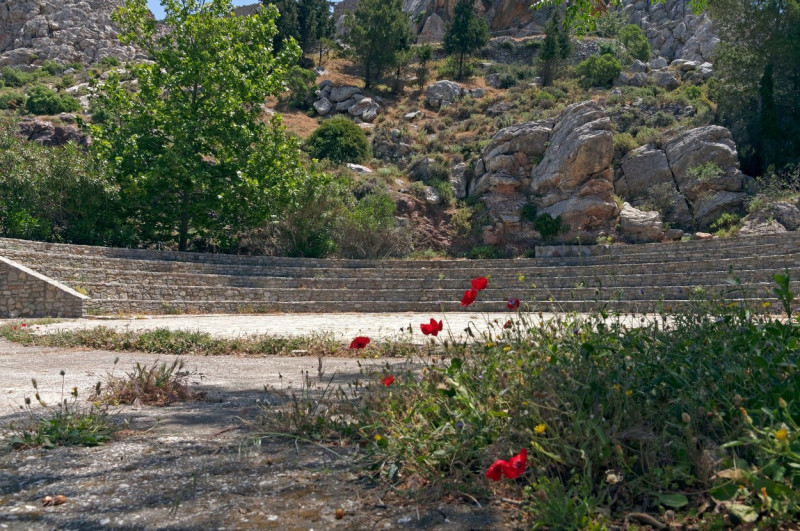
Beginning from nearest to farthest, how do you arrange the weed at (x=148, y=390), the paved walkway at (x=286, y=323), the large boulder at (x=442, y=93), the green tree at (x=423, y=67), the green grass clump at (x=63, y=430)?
the green grass clump at (x=63, y=430)
the weed at (x=148, y=390)
the paved walkway at (x=286, y=323)
the large boulder at (x=442, y=93)
the green tree at (x=423, y=67)

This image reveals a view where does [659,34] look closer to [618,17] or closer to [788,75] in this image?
[618,17]

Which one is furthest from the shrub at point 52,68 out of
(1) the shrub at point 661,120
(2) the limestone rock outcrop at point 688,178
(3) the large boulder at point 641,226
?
(3) the large boulder at point 641,226

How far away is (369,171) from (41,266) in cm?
1848

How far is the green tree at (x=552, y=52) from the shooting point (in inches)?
1622

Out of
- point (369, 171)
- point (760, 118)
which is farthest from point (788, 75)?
point (369, 171)

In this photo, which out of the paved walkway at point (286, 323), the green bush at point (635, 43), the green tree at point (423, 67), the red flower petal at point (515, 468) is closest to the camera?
the red flower petal at point (515, 468)

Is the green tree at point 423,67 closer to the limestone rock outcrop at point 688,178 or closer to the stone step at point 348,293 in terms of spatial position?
the limestone rock outcrop at point 688,178

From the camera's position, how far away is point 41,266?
1374 cm

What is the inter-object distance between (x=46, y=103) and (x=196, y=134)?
76.9 ft

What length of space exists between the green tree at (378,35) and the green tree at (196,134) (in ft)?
81.2

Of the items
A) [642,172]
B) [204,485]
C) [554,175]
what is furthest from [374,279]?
[204,485]

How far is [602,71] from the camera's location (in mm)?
38719

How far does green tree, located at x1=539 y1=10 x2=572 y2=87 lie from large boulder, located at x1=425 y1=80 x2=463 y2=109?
6.50m

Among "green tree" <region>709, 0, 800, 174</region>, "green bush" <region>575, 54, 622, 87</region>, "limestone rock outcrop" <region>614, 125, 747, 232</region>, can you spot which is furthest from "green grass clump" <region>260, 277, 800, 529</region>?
"green bush" <region>575, 54, 622, 87</region>
